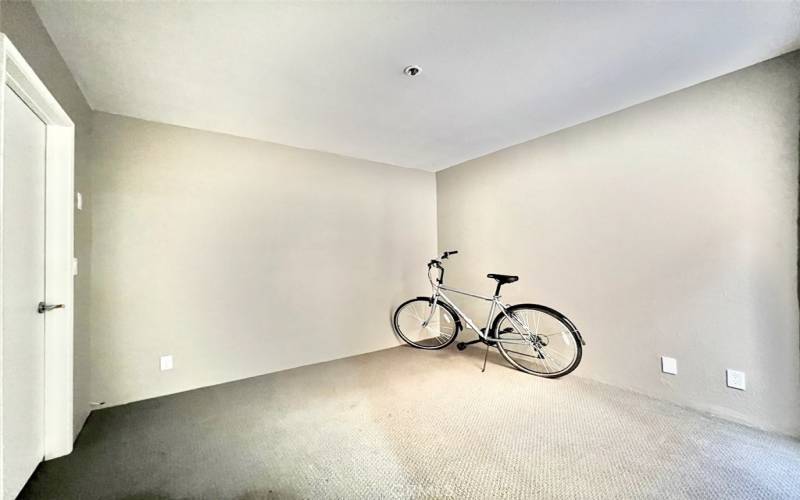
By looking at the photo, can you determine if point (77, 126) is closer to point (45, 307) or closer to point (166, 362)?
point (45, 307)

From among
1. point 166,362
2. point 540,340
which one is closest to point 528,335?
point 540,340

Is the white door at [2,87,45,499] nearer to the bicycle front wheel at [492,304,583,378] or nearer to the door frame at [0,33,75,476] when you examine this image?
the door frame at [0,33,75,476]

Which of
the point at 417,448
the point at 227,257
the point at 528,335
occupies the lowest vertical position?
the point at 417,448

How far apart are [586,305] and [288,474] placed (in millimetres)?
2635

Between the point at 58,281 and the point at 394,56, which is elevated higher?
the point at 394,56

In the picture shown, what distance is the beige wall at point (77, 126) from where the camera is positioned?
4.53ft

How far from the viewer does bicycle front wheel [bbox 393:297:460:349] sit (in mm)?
3869

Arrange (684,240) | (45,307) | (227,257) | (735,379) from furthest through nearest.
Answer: (227,257), (684,240), (735,379), (45,307)

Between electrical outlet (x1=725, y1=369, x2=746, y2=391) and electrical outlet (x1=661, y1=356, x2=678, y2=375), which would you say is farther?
electrical outlet (x1=661, y1=356, x2=678, y2=375)

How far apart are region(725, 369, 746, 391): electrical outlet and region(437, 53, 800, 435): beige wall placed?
0.10 feet

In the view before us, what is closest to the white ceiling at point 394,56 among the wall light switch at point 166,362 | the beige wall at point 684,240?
the beige wall at point 684,240

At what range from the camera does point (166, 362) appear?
262 centimetres

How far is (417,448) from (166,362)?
7.14 ft

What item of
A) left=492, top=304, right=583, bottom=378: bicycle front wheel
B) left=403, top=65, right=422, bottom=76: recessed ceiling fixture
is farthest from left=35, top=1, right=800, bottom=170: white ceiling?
left=492, top=304, right=583, bottom=378: bicycle front wheel
